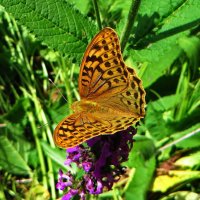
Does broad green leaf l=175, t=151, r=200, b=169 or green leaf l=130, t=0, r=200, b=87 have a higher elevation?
green leaf l=130, t=0, r=200, b=87

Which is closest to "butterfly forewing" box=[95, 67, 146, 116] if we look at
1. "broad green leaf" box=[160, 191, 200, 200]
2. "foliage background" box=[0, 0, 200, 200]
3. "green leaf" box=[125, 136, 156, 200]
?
"foliage background" box=[0, 0, 200, 200]

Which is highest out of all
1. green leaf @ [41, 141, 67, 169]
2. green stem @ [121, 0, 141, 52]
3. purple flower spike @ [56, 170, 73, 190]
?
green stem @ [121, 0, 141, 52]

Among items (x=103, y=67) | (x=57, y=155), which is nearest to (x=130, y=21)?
(x=103, y=67)

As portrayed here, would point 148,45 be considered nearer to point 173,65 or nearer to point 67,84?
point 67,84

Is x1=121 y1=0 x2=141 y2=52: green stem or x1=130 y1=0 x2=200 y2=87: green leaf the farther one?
x1=130 y1=0 x2=200 y2=87: green leaf

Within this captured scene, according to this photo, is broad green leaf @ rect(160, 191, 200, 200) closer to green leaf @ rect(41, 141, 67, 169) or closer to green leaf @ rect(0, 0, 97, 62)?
green leaf @ rect(41, 141, 67, 169)

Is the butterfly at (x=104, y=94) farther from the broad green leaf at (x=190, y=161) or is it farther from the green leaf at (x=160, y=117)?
the broad green leaf at (x=190, y=161)

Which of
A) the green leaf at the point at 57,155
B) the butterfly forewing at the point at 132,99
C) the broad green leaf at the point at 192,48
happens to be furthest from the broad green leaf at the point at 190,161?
the butterfly forewing at the point at 132,99

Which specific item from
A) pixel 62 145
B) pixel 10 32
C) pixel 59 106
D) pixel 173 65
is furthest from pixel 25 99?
pixel 62 145
